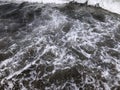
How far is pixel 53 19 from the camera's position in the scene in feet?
22.0

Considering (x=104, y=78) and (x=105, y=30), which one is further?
(x=105, y=30)

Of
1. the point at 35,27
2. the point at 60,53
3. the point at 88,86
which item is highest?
the point at 35,27

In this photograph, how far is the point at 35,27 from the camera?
6.22 meters

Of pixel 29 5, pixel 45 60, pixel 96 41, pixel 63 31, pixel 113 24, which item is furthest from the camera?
pixel 29 5

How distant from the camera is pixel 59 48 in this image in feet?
17.4

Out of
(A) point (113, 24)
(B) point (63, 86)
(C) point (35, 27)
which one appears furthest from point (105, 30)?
(B) point (63, 86)

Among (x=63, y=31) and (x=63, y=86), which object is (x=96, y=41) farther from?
(x=63, y=86)

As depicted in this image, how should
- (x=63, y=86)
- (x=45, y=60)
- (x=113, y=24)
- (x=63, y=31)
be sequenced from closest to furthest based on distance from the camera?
(x=63, y=86) → (x=45, y=60) → (x=63, y=31) → (x=113, y=24)

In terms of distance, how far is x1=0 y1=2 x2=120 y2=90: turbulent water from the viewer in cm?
434

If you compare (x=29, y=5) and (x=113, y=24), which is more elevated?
(x=29, y=5)

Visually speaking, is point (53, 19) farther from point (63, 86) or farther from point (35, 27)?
point (63, 86)

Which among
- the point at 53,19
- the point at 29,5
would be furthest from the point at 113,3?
the point at 29,5

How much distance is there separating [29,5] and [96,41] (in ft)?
11.7

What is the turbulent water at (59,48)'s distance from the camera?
434 centimetres
